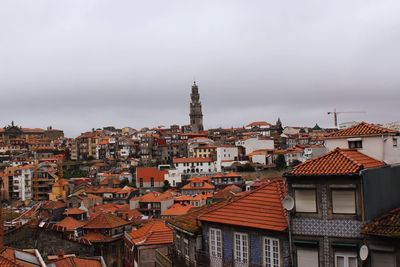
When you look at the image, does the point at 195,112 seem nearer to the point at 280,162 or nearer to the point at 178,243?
the point at 280,162

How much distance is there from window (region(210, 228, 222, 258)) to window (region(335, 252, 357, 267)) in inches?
186

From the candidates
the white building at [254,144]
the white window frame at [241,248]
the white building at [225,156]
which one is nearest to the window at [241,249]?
the white window frame at [241,248]

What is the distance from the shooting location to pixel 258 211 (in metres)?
17.0

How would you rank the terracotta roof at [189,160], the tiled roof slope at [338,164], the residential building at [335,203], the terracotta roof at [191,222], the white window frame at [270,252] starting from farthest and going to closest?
the terracotta roof at [189,160] < the terracotta roof at [191,222] < the white window frame at [270,252] < the tiled roof slope at [338,164] < the residential building at [335,203]

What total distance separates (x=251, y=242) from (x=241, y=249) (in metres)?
0.64

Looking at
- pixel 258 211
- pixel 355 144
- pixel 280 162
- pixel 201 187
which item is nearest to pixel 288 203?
pixel 258 211

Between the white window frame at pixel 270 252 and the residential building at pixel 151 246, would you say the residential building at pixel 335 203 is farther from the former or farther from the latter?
the residential building at pixel 151 246

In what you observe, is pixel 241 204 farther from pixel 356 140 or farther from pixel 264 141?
pixel 264 141

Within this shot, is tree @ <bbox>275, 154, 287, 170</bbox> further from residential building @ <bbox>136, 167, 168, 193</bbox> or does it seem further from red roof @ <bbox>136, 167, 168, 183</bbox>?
residential building @ <bbox>136, 167, 168, 193</bbox>

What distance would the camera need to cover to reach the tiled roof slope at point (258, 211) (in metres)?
16.1

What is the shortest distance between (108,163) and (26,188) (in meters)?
35.4

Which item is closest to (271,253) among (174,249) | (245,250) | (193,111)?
(245,250)

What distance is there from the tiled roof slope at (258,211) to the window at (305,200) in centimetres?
84

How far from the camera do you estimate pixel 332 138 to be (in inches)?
731
